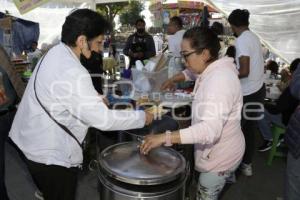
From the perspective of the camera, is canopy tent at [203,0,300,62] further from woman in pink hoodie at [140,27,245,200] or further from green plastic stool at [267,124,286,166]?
woman in pink hoodie at [140,27,245,200]

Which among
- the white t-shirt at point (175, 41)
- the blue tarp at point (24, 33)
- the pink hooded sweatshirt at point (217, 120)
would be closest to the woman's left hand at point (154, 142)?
the pink hooded sweatshirt at point (217, 120)

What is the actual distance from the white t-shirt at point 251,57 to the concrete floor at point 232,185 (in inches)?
40.1

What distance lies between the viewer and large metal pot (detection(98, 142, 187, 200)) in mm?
1556

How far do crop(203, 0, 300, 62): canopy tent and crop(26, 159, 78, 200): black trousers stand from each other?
3.85m

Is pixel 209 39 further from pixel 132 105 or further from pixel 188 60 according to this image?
pixel 132 105

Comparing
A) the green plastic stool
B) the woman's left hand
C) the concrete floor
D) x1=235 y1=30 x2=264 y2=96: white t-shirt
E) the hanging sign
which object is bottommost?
the concrete floor

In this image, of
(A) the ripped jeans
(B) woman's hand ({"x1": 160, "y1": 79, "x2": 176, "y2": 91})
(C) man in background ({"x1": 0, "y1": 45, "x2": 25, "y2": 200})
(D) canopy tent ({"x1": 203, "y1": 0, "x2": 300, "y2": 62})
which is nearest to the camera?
(A) the ripped jeans

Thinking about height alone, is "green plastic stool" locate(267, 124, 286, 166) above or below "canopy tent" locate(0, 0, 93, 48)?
below

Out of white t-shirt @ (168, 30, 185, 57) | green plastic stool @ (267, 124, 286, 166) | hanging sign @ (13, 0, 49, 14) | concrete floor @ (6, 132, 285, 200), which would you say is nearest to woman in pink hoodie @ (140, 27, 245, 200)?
concrete floor @ (6, 132, 285, 200)

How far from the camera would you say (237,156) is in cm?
185

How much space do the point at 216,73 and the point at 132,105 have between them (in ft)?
4.30

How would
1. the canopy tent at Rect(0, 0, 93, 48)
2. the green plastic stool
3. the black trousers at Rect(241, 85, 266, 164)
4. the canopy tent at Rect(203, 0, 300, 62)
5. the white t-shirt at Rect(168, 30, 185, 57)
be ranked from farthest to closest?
1. the canopy tent at Rect(0, 0, 93, 48)
2. the white t-shirt at Rect(168, 30, 185, 57)
3. the canopy tent at Rect(203, 0, 300, 62)
4. the green plastic stool
5. the black trousers at Rect(241, 85, 266, 164)

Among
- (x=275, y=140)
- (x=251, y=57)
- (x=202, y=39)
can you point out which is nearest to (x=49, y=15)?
(x=251, y=57)

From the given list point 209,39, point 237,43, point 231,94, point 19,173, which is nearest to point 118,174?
point 231,94
